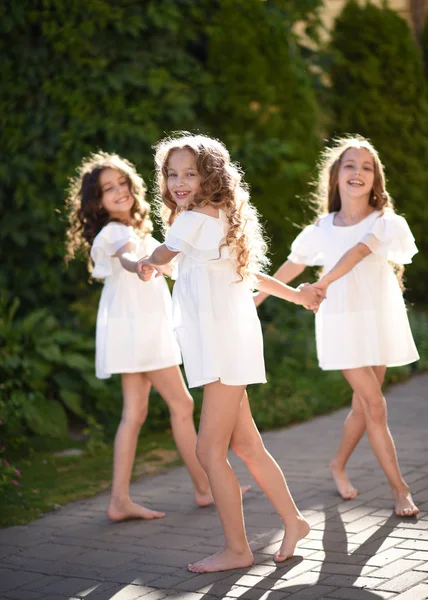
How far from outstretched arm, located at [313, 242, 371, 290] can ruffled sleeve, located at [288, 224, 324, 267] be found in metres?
0.32

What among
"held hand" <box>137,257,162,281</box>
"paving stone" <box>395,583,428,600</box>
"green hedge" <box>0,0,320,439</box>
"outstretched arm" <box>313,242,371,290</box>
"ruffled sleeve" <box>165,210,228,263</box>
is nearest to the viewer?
"paving stone" <box>395,583,428,600</box>

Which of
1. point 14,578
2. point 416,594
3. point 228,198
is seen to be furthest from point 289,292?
point 14,578

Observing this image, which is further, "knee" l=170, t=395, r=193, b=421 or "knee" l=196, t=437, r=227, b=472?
"knee" l=170, t=395, r=193, b=421

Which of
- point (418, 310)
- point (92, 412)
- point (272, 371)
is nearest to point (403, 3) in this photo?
point (418, 310)

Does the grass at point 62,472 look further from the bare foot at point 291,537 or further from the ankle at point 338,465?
the bare foot at point 291,537

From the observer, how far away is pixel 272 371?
7.47 m

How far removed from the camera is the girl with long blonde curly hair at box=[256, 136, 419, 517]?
4.30 m

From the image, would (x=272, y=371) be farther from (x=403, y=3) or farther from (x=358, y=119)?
(x=403, y=3)

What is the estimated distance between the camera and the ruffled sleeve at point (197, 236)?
11.7 feet

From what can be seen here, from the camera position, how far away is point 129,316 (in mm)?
4531

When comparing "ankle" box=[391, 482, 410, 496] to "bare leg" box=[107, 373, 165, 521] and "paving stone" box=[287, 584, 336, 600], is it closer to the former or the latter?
"paving stone" box=[287, 584, 336, 600]

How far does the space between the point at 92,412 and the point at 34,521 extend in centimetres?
184

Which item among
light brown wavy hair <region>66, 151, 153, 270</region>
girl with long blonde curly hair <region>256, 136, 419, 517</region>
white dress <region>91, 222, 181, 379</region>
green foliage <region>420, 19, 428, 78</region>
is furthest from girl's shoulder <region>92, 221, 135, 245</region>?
green foliage <region>420, 19, 428, 78</region>

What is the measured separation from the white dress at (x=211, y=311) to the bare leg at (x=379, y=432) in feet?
2.75
